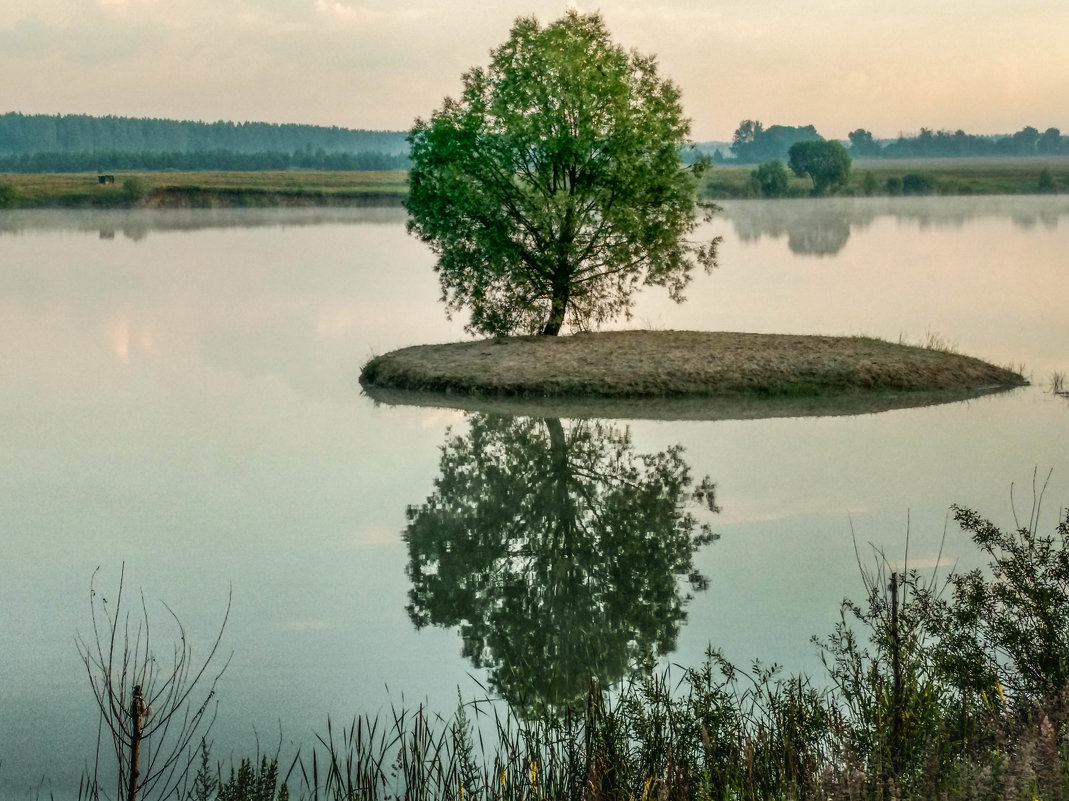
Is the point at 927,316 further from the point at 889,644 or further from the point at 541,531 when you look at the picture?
the point at 889,644

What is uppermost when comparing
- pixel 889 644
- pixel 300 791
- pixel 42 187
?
pixel 42 187

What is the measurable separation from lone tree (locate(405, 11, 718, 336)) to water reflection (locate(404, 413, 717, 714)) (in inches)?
252

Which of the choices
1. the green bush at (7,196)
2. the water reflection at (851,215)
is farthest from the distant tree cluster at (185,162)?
the water reflection at (851,215)

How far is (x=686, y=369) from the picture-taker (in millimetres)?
21797

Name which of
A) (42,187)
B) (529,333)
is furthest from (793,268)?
(42,187)

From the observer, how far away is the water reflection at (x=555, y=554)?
388 inches

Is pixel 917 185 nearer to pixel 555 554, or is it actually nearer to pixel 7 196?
pixel 7 196

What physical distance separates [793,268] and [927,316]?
580 inches

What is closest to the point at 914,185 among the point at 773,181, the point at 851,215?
the point at 773,181

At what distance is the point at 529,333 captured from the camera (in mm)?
25156

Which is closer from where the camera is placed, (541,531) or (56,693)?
(56,693)

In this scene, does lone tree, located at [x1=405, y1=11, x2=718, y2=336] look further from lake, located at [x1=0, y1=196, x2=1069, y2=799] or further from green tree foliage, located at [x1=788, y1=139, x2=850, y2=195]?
green tree foliage, located at [x1=788, y1=139, x2=850, y2=195]

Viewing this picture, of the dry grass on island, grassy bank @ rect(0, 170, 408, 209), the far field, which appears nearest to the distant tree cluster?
the far field

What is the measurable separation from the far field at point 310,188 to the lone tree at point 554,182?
74091mm
